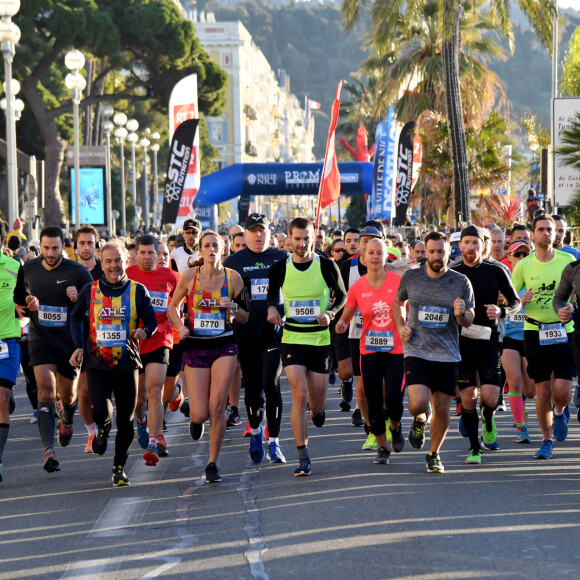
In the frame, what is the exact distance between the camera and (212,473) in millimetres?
8414

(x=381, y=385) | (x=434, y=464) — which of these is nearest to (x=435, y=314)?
(x=381, y=385)

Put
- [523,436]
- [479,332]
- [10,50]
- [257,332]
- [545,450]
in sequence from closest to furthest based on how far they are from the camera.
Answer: [479,332]
[545,450]
[257,332]
[523,436]
[10,50]

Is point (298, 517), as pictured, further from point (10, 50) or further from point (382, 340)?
point (10, 50)

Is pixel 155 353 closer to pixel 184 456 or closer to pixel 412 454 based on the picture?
pixel 184 456

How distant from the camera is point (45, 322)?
372 inches

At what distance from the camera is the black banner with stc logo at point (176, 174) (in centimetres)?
2423

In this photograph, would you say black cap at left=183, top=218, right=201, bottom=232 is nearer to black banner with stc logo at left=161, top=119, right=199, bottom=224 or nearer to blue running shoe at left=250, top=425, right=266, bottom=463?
blue running shoe at left=250, top=425, right=266, bottom=463

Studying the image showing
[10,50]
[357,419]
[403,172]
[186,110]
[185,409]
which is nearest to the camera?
[357,419]

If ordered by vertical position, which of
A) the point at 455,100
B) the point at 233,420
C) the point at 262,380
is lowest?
the point at 233,420

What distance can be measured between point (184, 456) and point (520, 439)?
290 cm

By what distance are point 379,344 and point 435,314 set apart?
0.68 m

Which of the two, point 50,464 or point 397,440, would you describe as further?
point 397,440

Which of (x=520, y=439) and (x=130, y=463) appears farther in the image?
(x=520, y=439)

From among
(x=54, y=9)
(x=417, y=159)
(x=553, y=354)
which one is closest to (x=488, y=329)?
(x=553, y=354)
